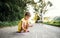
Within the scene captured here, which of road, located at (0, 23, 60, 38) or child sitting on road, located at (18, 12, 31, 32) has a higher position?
child sitting on road, located at (18, 12, 31, 32)

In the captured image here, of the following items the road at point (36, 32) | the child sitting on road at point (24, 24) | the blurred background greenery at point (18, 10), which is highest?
the blurred background greenery at point (18, 10)

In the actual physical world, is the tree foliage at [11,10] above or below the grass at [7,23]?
above

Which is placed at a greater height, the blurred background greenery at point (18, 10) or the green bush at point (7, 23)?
the blurred background greenery at point (18, 10)

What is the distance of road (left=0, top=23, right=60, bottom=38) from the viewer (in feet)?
5.09

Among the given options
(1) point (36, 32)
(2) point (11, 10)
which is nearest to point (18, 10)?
(2) point (11, 10)

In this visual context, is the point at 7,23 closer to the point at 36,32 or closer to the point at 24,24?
the point at 24,24

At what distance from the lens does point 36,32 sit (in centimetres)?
160

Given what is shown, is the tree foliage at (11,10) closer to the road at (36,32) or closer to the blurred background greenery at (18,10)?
the blurred background greenery at (18,10)

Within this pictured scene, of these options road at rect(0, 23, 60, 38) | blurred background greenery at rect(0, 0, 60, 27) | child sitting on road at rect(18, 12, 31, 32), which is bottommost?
road at rect(0, 23, 60, 38)

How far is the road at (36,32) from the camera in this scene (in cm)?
155

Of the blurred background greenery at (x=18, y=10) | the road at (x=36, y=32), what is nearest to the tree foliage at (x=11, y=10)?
the blurred background greenery at (x=18, y=10)

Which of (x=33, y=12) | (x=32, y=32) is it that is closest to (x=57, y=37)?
(x=32, y=32)

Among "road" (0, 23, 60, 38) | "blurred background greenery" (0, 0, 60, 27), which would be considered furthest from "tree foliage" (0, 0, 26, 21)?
"road" (0, 23, 60, 38)

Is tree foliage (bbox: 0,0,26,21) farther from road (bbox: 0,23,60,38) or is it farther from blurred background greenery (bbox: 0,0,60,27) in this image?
road (bbox: 0,23,60,38)
